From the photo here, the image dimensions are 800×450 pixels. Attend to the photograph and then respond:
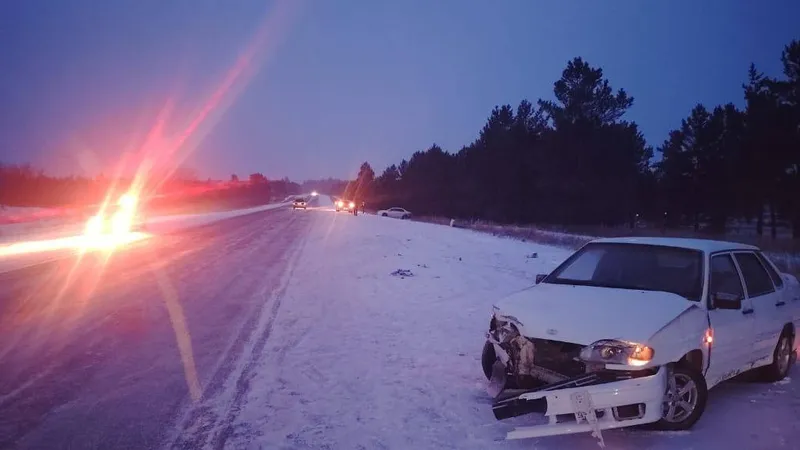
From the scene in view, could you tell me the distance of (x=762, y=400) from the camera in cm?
618

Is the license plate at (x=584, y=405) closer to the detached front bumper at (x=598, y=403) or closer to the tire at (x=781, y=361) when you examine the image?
the detached front bumper at (x=598, y=403)

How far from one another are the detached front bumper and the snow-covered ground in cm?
27

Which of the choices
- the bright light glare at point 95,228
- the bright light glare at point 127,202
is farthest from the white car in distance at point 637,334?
the bright light glare at point 127,202

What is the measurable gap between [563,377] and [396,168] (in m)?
130

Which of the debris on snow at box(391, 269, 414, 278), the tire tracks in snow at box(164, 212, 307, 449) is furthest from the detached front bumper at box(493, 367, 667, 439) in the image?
the debris on snow at box(391, 269, 414, 278)

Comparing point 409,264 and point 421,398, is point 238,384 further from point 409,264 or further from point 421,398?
point 409,264

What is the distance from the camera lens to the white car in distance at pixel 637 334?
473 centimetres

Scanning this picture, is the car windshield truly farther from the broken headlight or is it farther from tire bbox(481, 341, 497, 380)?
the broken headlight

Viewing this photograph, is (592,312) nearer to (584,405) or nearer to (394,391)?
(584,405)

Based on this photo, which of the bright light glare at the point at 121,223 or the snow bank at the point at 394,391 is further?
the bright light glare at the point at 121,223

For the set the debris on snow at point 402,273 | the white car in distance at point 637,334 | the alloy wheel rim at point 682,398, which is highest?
the white car in distance at point 637,334

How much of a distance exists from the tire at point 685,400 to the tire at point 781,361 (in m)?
2.11

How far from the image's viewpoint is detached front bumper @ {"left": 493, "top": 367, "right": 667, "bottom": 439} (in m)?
4.63

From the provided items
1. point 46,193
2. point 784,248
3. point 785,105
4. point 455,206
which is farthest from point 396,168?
point 784,248
